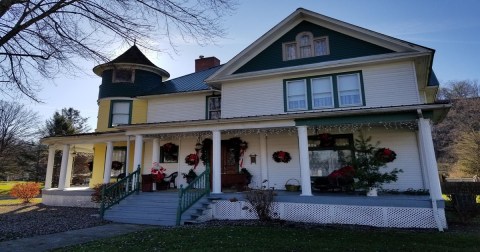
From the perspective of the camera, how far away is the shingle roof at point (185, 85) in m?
16.5

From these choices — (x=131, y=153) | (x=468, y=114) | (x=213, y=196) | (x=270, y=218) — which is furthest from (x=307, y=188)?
(x=468, y=114)

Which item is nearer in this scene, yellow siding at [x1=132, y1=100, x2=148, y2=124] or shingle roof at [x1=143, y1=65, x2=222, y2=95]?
shingle roof at [x1=143, y1=65, x2=222, y2=95]

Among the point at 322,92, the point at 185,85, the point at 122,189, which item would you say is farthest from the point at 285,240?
the point at 185,85

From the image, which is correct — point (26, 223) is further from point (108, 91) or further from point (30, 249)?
point (108, 91)

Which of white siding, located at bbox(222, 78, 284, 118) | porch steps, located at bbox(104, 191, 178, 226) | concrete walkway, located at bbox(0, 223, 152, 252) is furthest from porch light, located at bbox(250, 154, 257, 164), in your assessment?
concrete walkway, located at bbox(0, 223, 152, 252)

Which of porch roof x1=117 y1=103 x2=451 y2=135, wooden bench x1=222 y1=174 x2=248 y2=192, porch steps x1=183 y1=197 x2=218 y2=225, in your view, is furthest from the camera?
wooden bench x1=222 y1=174 x2=248 y2=192

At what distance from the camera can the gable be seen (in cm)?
1277

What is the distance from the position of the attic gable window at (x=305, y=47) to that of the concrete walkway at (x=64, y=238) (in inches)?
385

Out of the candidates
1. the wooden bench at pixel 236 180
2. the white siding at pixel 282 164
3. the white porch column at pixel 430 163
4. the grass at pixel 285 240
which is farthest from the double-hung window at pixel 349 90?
the grass at pixel 285 240

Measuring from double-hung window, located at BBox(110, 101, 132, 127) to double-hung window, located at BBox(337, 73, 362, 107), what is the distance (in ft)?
39.9

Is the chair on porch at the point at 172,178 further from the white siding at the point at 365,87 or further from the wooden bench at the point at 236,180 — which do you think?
the white siding at the point at 365,87

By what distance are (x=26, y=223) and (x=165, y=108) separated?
27.7ft

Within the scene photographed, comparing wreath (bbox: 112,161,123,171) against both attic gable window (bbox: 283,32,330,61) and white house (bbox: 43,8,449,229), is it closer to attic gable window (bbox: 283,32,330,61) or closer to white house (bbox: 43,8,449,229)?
white house (bbox: 43,8,449,229)

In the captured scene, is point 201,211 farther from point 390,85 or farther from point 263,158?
point 390,85
